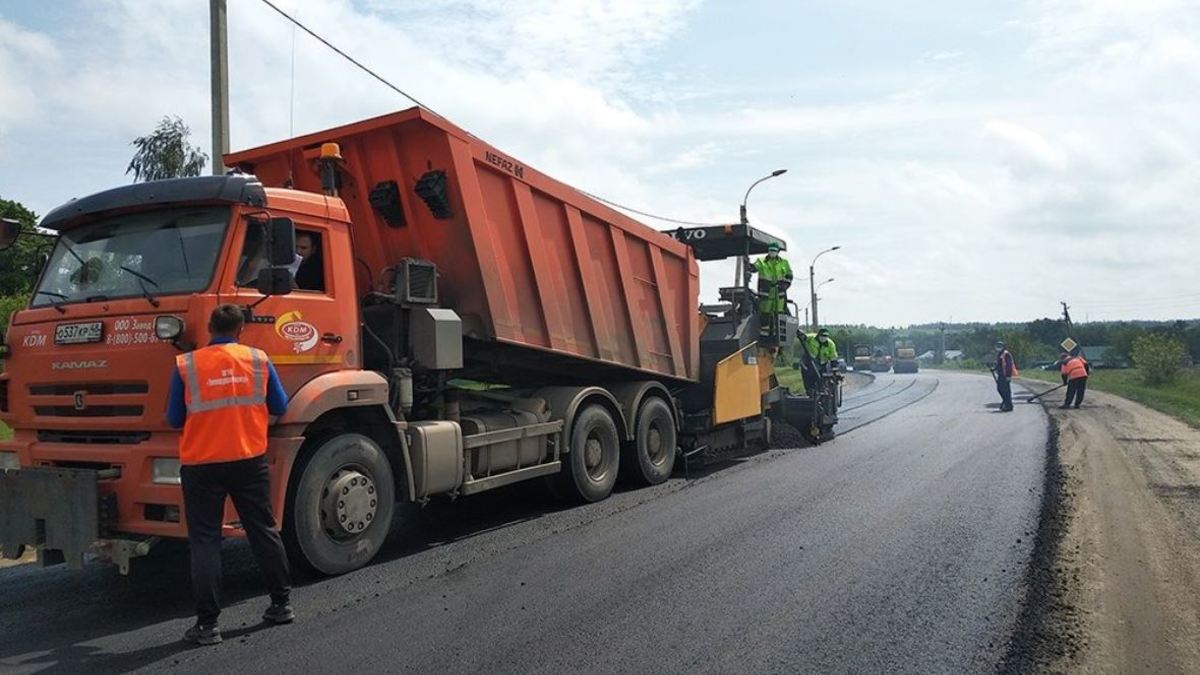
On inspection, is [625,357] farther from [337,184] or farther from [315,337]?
[315,337]

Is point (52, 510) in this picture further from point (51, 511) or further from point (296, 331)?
point (296, 331)

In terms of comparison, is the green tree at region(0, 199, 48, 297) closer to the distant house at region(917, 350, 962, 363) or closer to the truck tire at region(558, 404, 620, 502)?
the truck tire at region(558, 404, 620, 502)

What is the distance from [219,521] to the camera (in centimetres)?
455

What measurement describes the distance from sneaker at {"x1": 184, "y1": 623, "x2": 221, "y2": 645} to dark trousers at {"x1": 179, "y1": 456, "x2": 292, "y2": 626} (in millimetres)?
33

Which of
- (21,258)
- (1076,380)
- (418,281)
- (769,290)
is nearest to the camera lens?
(418,281)

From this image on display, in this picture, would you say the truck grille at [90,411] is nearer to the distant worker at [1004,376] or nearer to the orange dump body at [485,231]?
the orange dump body at [485,231]

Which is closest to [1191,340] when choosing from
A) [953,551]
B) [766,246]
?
[766,246]

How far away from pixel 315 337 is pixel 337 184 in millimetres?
1898

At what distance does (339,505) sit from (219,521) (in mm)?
1102

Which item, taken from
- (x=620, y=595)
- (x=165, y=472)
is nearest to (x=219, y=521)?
(x=165, y=472)

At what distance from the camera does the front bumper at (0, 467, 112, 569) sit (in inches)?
193

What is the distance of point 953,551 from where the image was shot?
597cm

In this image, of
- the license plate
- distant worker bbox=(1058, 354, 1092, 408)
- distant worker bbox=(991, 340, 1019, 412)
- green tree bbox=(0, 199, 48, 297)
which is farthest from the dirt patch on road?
distant worker bbox=(1058, 354, 1092, 408)

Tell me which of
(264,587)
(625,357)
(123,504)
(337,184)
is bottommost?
(264,587)
